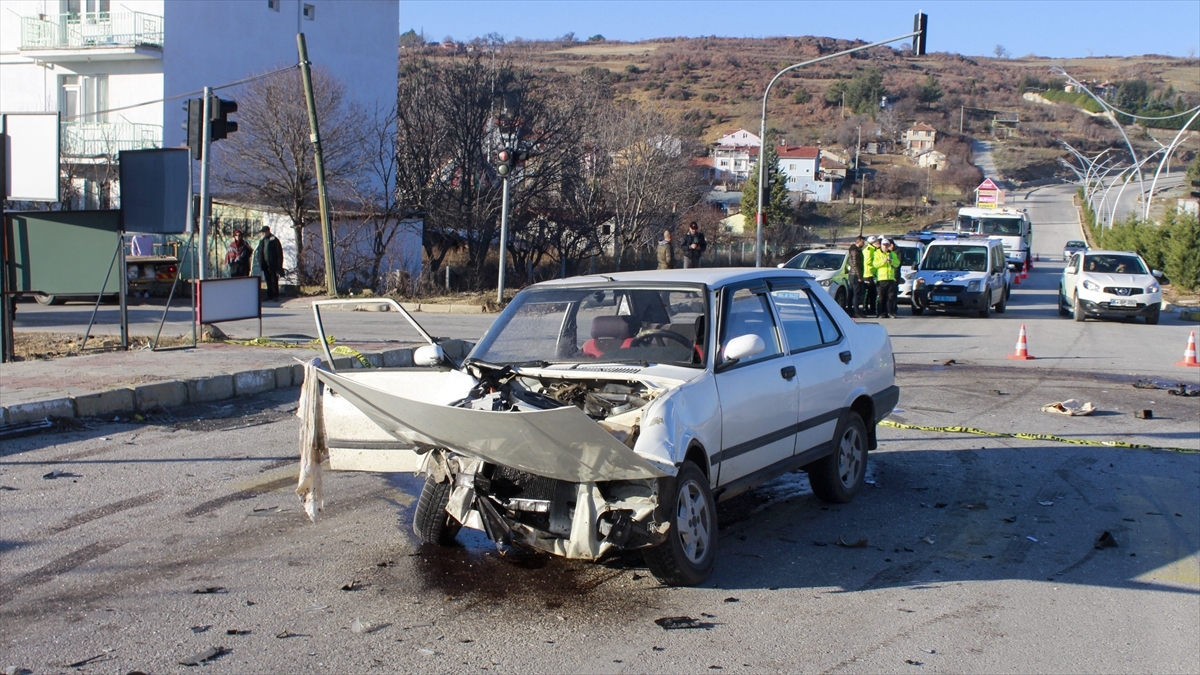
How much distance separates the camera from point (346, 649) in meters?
4.37

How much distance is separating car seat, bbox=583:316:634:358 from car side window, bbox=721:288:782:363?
1.88ft

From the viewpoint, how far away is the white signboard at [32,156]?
12484 mm

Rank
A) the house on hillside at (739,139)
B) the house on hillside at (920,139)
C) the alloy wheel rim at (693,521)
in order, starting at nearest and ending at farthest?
the alloy wheel rim at (693,521) < the house on hillside at (739,139) < the house on hillside at (920,139)

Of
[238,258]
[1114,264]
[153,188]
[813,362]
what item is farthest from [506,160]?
[813,362]

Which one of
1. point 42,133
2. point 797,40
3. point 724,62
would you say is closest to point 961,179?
point 724,62

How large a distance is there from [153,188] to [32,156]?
148 centimetres

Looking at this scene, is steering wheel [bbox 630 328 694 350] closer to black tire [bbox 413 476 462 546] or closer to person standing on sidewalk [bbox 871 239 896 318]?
black tire [bbox 413 476 462 546]

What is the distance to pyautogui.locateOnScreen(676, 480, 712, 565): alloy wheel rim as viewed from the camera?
16.6ft

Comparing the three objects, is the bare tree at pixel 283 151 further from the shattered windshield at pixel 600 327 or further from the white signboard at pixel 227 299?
the shattered windshield at pixel 600 327

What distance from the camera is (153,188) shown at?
1365 centimetres

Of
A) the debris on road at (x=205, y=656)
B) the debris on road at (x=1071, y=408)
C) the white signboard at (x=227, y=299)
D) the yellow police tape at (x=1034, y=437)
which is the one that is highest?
the white signboard at (x=227, y=299)

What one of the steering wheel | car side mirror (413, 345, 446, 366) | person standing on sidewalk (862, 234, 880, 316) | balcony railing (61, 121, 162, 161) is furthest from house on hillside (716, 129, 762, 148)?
car side mirror (413, 345, 446, 366)

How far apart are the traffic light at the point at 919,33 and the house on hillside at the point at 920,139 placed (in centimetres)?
11083

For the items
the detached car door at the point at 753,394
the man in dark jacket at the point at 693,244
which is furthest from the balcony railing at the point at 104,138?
the detached car door at the point at 753,394
